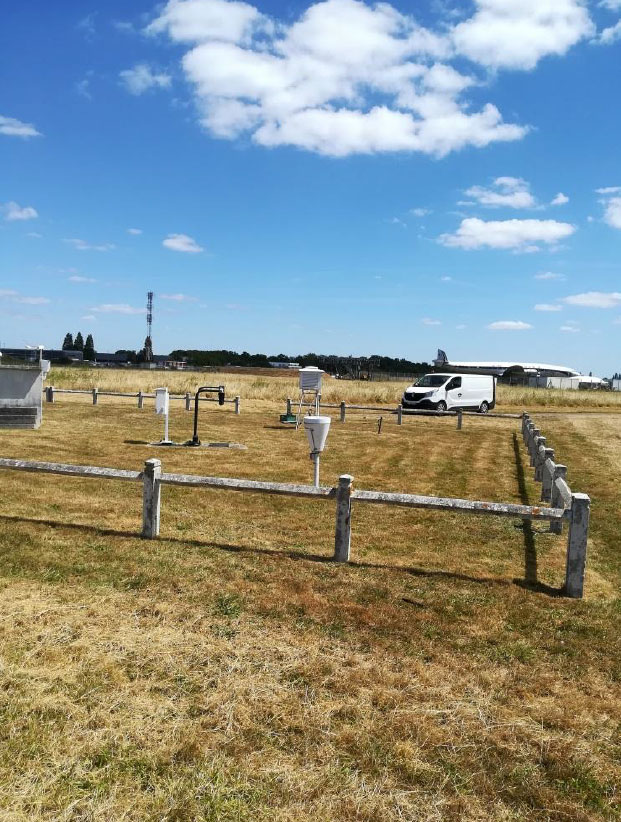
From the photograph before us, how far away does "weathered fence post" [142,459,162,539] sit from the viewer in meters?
7.14

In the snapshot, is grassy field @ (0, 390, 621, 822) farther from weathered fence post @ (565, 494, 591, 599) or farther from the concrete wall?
the concrete wall

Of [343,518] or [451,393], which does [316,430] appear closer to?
[343,518]

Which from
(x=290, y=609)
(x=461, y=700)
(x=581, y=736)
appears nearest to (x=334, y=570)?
(x=290, y=609)

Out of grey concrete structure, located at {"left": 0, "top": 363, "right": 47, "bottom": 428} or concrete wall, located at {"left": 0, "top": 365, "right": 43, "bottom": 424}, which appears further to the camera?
concrete wall, located at {"left": 0, "top": 365, "right": 43, "bottom": 424}

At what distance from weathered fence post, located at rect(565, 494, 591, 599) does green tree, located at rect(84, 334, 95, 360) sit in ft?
499

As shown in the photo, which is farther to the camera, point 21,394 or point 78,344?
point 78,344

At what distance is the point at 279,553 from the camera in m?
6.98

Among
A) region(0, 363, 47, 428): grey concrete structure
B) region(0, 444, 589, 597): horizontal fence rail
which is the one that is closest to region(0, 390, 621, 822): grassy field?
region(0, 444, 589, 597): horizontal fence rail

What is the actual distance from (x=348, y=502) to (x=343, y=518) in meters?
0.19

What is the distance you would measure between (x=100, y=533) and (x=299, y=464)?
6916mm

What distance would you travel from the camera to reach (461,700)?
157 inches

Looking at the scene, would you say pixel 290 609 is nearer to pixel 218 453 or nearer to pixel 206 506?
pixel 206 506

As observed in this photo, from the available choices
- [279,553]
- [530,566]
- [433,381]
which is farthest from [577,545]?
[433,381]


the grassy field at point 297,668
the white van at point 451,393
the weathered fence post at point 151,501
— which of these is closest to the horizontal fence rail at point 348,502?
the weathered fence post at point 151,501
